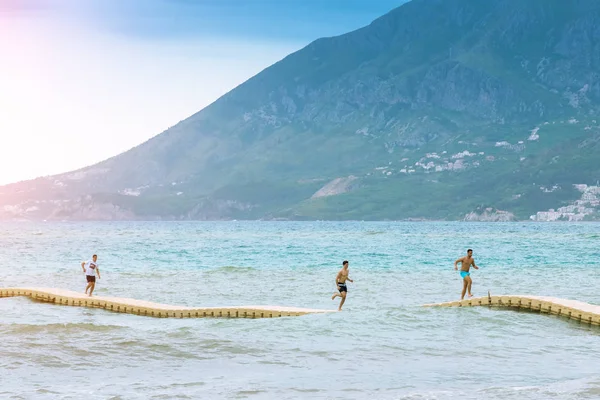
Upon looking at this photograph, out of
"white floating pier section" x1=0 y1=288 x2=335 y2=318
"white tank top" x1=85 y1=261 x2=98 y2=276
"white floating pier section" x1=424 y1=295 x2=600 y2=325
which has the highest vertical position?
"white floating pier section" x1=424 y1=295 x2=600 y2=325

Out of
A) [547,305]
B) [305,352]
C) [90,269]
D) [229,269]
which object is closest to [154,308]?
[90,269]

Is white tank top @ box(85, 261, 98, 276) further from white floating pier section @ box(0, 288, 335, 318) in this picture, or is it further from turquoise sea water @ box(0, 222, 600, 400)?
turquoise sea water @ box(0, 222, 600, 400)

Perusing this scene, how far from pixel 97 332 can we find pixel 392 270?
4989 centimetres

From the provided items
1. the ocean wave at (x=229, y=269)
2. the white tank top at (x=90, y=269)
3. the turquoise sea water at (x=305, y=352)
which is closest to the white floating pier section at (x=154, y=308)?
the turquoise sea water at (x=305, y=352)

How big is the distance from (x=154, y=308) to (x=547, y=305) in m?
18.9

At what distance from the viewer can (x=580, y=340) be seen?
34312mm

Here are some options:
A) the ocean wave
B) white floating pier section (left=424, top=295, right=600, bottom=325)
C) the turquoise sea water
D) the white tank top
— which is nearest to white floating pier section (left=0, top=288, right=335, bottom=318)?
the turquoise sea water

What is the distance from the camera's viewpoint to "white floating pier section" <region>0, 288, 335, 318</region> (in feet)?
138

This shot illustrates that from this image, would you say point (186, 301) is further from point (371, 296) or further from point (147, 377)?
point (147, 377)

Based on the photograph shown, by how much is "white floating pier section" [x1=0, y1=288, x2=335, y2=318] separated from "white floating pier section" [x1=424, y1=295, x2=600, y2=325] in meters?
7.76

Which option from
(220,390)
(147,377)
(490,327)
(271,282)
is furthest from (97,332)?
(271,282)

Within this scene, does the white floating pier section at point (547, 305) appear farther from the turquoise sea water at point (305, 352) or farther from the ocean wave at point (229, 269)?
the ocean wave at point (229, 269)

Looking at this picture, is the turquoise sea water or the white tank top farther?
the white tank top

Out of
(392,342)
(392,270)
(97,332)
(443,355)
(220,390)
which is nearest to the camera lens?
(220,390)
